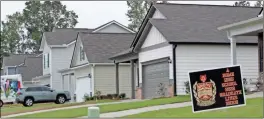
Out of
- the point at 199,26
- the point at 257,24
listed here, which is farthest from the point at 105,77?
the point at 257,24

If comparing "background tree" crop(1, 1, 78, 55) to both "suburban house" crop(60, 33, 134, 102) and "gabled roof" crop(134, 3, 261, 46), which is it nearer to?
"suburban house" crop(60, 33, 134, 102)

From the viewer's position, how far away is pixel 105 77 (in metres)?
39.7

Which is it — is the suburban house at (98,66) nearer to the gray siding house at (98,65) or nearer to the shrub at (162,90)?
the gray siding house at (98,65)

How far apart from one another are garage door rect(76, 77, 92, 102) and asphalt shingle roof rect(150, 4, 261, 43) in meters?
11.6

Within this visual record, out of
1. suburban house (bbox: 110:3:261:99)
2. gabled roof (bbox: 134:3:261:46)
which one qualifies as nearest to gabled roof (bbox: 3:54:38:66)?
suburban house (bbox: 110:3:261:99)

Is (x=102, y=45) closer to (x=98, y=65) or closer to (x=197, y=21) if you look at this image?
(x=98, y=65)

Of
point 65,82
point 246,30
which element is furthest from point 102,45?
point 246,30

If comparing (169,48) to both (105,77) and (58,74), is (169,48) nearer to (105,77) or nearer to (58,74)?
(105,77)

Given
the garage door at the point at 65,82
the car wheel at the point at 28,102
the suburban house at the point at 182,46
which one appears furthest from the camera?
the garage door at the point at 65,82

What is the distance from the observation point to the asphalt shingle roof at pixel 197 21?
28.4 metres

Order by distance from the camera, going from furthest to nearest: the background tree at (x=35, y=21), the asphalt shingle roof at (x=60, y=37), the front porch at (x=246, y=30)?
the background tree at (x=35, y=21), the asphalt shingle roof at (x=60, y=37), the front porch at (x=246, y=30)

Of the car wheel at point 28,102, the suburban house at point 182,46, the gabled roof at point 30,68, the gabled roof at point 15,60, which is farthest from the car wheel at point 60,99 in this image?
the gabled roof at point 15,60

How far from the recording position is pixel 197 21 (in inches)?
1194

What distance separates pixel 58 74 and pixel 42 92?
42.9 feet
